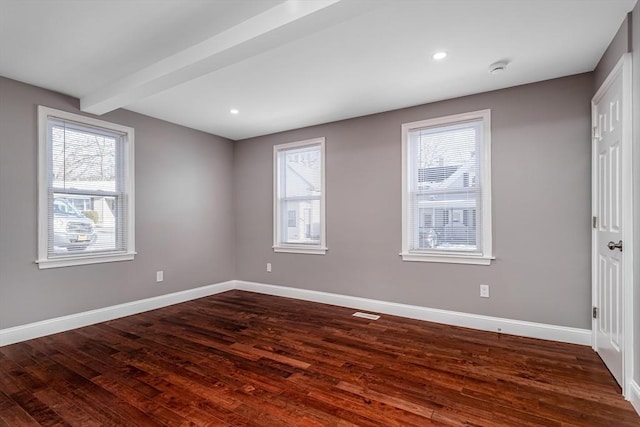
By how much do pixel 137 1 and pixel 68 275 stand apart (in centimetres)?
286

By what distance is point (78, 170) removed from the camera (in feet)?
11.4

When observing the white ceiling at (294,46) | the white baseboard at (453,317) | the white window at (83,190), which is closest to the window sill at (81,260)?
the white window at (83,190)

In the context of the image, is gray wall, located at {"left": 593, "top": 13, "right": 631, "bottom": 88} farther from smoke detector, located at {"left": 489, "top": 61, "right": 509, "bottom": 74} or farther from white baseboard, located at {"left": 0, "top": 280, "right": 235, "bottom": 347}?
white baseboard, located at {"left": 0, "top": 280, "right": 235, "bottom": 347}

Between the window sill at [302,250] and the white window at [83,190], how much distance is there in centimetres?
194

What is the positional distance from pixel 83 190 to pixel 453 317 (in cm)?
428

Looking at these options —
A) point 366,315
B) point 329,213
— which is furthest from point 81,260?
point 366,315

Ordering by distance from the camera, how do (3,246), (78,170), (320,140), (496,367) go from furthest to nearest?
(320,140) < (78,170) < (3,246) < (496,367)

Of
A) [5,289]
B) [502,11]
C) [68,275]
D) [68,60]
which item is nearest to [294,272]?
[68,275]

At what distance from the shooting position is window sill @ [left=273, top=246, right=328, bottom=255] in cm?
444

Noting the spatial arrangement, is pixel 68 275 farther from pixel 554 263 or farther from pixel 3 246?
pixel 554 263

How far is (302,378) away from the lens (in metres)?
2.31

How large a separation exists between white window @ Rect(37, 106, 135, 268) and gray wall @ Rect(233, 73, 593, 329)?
7.65ft

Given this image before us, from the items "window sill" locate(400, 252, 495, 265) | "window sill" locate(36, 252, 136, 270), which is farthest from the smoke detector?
"window sill" locate(36, 252, 136, 270)

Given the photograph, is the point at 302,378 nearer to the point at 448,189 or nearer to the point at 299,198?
the point at 448,189
